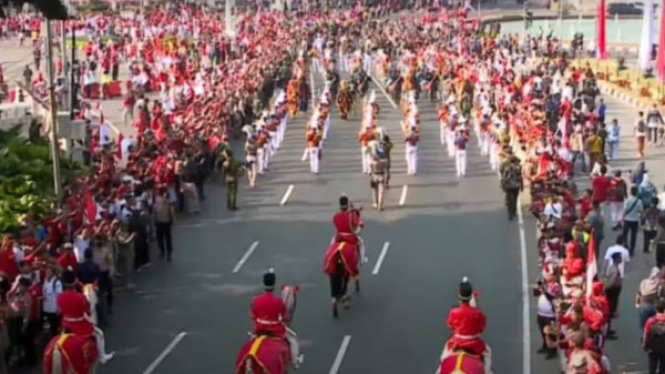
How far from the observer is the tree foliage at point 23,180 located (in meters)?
22.4

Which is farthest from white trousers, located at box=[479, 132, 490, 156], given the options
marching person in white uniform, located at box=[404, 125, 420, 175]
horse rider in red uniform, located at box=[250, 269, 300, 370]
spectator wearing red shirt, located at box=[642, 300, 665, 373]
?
horse rider in red uniform, located at box=[250, 269, 300, 370]

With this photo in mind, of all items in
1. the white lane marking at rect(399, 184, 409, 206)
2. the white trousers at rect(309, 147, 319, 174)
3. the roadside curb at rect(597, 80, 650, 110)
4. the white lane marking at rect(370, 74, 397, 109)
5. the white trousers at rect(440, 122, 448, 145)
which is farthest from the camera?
the white lane marking at rect(370, 74, 397, 109)

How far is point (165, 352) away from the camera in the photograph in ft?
57.4

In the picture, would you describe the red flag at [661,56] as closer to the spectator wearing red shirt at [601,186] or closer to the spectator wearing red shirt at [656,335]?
the spectator wearing red shirt at [601,186]

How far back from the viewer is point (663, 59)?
4344cm

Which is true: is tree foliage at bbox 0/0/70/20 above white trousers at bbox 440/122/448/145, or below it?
above

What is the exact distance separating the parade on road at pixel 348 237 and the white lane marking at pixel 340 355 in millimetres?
33

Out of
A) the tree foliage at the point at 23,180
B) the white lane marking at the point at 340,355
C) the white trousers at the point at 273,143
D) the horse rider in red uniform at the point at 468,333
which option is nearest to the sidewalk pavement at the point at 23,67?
the white trousers at the point at 273,143

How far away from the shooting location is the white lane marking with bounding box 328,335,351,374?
1659 cm

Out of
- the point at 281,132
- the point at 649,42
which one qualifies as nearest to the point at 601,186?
the point at 281,132

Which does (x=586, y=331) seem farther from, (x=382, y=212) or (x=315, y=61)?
(x=315, y=61)

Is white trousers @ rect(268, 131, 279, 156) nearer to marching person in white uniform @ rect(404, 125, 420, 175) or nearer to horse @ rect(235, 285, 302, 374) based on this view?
marching person in white uniform @ rect(404, 125, 420, 175)

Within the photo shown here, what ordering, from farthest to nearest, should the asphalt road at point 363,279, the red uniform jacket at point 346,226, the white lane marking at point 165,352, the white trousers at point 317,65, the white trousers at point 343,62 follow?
the white trousers at point 343,62 → the white trousers at point 317,65 → the red uniform jacket at point 346,226 → the asphalt road at point 363,279 → the white lane marking at point 165,352

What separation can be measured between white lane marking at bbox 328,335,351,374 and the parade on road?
3 centimetres
